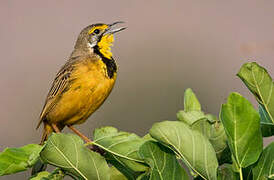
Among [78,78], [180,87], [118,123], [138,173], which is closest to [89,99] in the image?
[78,78]

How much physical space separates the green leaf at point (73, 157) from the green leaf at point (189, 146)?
72 mm

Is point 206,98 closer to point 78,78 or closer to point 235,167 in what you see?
point 78,78

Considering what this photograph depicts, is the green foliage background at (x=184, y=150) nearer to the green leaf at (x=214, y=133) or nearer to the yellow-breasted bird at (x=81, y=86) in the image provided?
the green leaf at (x=214, y=133)

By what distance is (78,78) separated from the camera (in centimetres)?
155

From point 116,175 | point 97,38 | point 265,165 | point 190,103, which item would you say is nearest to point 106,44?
point 97,38

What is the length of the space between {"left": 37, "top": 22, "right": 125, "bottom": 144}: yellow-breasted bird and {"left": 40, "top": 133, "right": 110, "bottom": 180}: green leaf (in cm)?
106

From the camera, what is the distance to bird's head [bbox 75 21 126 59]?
1.71 metres

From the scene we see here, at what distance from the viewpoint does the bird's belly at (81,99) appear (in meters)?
1.52

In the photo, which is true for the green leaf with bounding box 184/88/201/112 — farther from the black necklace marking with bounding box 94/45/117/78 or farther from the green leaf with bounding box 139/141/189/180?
the black necklace marking with bounding box 94/45/117/78

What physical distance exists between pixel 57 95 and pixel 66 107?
6 cm

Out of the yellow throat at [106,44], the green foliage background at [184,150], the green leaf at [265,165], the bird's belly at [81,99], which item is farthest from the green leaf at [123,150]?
the yellow throat at [106,44]

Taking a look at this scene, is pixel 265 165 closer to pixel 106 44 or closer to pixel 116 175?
pixel 116 175

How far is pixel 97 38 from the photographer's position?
1759 millimetres

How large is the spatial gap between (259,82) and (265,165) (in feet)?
0.29
